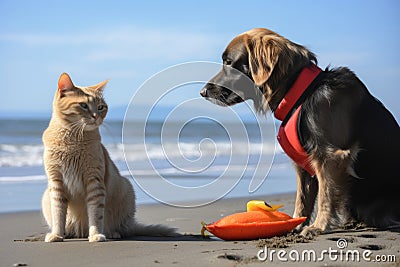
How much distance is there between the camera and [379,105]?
15.4ft

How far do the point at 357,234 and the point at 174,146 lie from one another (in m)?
10.2

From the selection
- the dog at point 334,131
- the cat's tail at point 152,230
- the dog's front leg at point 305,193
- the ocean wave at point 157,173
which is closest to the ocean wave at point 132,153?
the ocean wave at point 157,173

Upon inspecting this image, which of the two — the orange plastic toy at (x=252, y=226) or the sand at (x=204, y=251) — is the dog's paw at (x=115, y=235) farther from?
the orange plastic toy at (x=252, y=226)

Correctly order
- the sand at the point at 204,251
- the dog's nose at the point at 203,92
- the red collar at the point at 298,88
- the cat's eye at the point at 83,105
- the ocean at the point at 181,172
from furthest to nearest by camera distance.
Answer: the ocean at the point at 181,172, the dog's nose at the point at 203,92, the red collar at the point at 298,88, the cat's eye at the point at 83,105, the sand at the point at 204,251

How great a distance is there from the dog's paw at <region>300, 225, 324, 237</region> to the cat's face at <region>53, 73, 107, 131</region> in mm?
1801

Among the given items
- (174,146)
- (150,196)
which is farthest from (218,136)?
(150,196)

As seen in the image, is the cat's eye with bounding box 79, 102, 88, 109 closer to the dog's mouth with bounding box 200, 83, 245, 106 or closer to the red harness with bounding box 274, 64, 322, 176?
the dog's mouth with bounding box 200, 83, 245, 106

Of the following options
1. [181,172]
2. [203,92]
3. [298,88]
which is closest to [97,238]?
[203,92]

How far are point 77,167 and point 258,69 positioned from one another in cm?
166

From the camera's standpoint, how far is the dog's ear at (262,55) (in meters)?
4.67

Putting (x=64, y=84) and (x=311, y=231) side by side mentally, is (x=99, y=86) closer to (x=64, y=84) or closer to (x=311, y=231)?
(x=64, y=84)

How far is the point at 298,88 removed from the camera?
4.61 m

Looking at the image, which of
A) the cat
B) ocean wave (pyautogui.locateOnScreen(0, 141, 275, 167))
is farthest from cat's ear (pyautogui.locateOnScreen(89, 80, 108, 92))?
ocean wave (pyautogui.locateOnScreen(0, 141, 275, 167))

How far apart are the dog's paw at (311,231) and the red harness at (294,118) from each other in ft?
1.52
